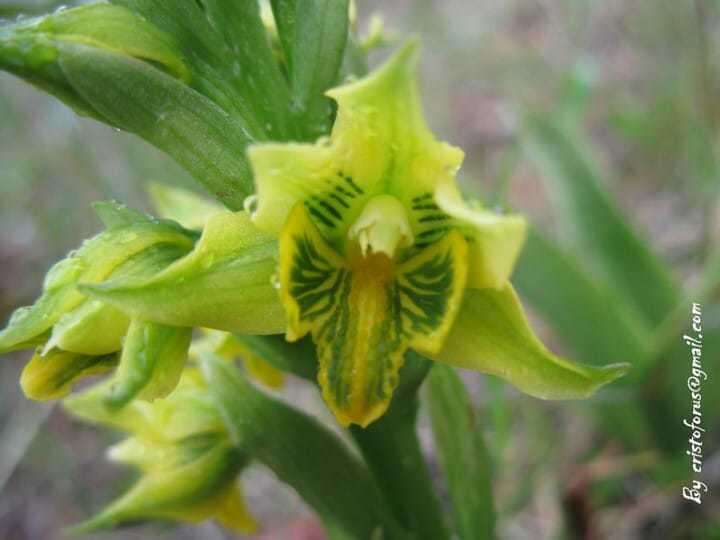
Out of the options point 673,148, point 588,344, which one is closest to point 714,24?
point 673,148

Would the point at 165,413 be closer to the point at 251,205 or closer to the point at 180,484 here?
the point at 180,484

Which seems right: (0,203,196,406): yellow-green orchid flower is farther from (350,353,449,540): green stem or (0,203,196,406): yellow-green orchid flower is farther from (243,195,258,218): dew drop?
(350,353,449,540): green stem

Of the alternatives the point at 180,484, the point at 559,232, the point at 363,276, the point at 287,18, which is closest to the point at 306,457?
the point at 180,484

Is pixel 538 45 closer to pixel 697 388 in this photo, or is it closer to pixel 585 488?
pixel 697 388

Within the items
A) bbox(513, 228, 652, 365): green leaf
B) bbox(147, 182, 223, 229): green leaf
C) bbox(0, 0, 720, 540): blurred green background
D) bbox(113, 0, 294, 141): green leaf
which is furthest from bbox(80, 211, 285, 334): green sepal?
bbox(513, 228, 652, 365): green leaf

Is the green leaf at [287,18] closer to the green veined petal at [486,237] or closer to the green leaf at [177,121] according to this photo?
the green leaf at [177,121]

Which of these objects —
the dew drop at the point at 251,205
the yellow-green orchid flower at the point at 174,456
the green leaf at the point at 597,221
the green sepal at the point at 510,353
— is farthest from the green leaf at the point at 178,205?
the green leaf at the point at 597,221
